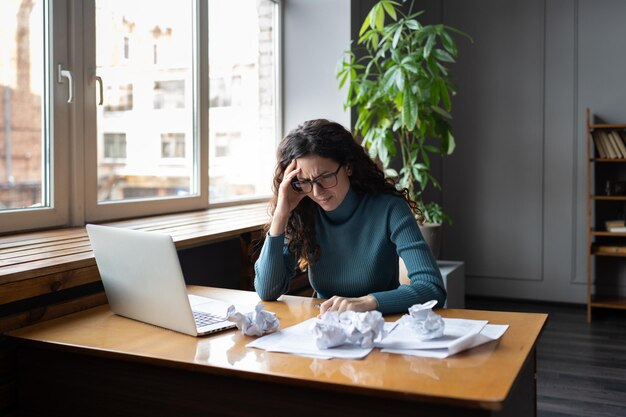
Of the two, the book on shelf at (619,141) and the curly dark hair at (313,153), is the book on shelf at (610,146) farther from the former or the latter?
the curly dark hair at (313,153)

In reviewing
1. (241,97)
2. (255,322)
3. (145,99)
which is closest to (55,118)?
(145,99)

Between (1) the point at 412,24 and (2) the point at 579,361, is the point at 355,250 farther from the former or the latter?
(2) the point at 579,361

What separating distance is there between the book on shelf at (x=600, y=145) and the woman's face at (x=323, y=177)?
3098mm

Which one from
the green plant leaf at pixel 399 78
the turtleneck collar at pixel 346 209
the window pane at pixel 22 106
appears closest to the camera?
the turtleneck collar at pixel 346 209

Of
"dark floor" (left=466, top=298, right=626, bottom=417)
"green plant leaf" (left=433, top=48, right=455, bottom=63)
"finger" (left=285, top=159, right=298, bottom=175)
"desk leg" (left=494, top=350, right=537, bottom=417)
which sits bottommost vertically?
"dark floor" (left=466, top=298, right=626, bottom=417)

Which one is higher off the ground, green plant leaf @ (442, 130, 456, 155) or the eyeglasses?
green plant leaf @ (442, 130, 456, 155)

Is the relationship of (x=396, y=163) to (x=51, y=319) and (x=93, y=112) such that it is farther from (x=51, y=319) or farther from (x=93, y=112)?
(x=51, y=319)

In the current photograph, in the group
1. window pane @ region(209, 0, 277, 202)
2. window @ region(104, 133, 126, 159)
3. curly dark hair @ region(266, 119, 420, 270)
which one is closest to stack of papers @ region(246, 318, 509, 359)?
curly dark hair @ region(266, 119, 420, 270)

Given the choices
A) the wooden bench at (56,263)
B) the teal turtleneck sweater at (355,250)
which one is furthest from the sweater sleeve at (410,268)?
the wooden bench at (56,263)

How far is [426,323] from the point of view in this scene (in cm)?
141

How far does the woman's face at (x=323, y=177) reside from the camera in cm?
198

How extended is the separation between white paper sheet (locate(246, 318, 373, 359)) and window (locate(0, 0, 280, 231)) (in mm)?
1248

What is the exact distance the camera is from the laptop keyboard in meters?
1.62

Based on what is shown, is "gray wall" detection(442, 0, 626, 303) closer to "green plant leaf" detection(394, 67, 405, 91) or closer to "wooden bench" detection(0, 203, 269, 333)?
"green plant leaf" detection(394, 67, 405, 91)
